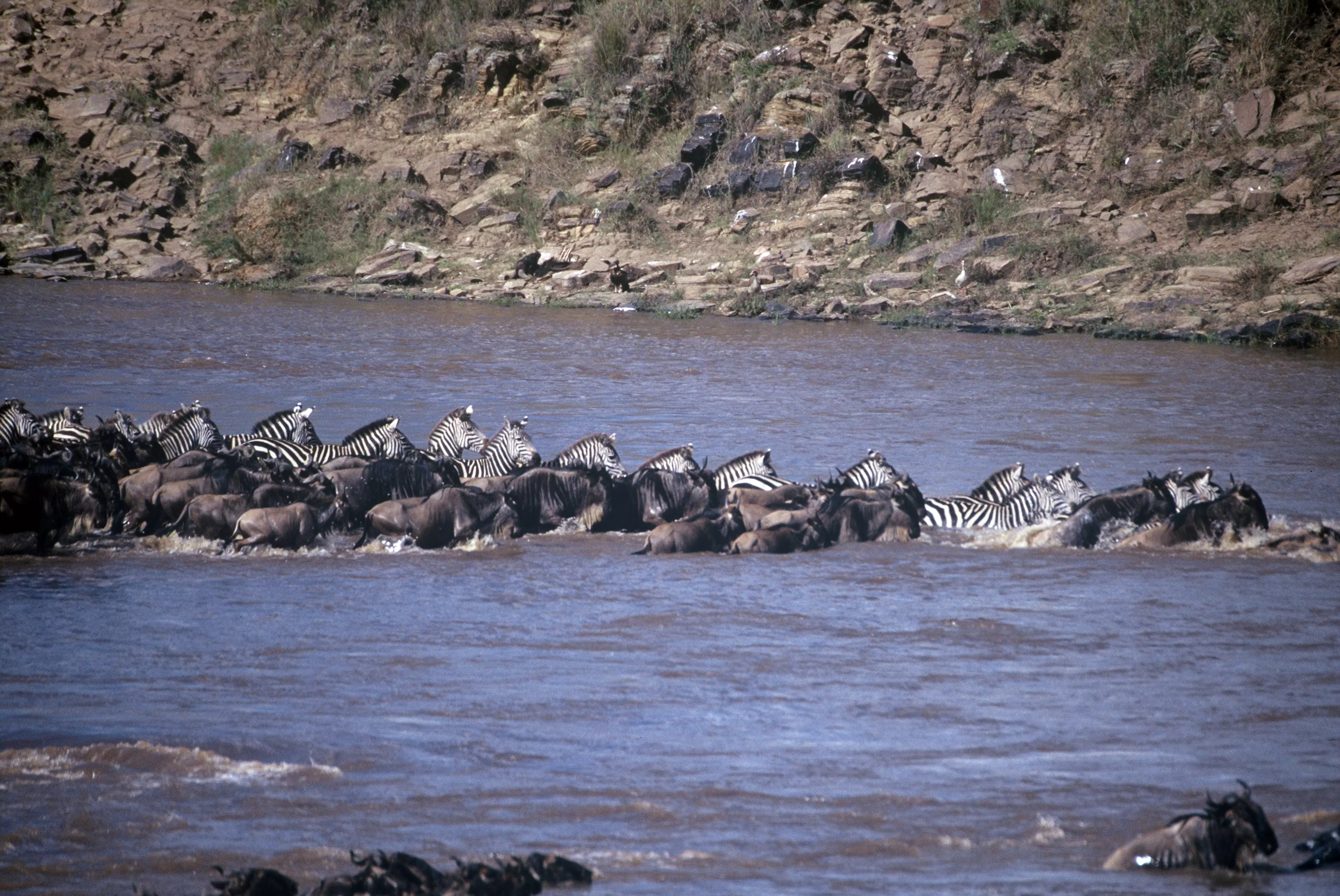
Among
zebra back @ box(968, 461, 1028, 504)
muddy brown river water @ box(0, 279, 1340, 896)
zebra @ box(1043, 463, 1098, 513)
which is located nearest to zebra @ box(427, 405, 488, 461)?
muddy brown river water @ box(0, 279, 1340, 896)

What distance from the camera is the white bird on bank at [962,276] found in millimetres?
25094

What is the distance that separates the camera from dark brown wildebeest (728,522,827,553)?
9125 mm

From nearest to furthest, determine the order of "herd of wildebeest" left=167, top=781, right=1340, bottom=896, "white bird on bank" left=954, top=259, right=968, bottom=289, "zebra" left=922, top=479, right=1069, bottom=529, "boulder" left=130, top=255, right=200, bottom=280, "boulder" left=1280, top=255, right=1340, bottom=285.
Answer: "herd of wildebeest" left=167, top=781, right=1340, bottom=896 < "zebra" left=922, top=479, right=1069, bottom=529 < "boulder" left=1280, top=255, right=1340, bottom=285 < "white bird on bank" left=954, top=259, right=968, bottom=289 < "boulder" left=130, top=255, right=200, bottom=280

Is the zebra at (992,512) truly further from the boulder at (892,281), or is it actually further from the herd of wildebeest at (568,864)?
the boulder at (892,281)

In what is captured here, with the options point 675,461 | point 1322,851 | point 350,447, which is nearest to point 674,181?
point 350,447

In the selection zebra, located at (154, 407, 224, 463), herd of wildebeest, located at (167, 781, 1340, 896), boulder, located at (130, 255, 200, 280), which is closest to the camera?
herd of wildebeest, located at (167, 781, 1340, 896)

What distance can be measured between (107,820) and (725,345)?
17.0m

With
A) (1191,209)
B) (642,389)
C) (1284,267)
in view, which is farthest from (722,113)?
(642,389)

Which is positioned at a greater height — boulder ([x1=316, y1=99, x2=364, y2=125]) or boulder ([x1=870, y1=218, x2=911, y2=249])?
boulder ([x1=316, y1=99, x2=364, y2=125])

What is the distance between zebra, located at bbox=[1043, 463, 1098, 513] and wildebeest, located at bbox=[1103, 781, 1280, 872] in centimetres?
529

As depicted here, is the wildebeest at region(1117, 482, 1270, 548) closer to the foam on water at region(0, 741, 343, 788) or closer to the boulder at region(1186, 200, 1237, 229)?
the foam on water at region(0, 741, 343, 788)

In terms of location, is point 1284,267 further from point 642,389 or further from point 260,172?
point 260,172

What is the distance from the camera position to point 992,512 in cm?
972

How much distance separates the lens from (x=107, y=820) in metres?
4.83
